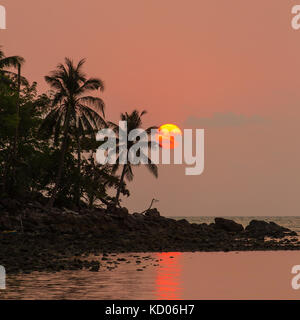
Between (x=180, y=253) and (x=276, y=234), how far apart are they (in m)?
23.9

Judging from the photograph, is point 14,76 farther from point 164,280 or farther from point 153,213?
point 164,280

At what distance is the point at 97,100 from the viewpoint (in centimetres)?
5212

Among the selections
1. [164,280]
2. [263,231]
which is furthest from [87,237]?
[263,231]

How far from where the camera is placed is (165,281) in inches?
1080

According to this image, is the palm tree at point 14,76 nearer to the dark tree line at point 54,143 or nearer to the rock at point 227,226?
the dark tree line at point 54,143

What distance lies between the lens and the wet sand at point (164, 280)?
23.6 metres

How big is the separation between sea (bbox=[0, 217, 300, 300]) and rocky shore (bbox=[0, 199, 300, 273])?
7.08 feet

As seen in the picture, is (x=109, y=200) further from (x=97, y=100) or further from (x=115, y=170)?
(x=97, y=100)

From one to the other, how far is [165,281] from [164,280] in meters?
0.30

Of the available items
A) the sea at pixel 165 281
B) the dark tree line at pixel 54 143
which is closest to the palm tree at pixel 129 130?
the dark tree line at pixel 54 143

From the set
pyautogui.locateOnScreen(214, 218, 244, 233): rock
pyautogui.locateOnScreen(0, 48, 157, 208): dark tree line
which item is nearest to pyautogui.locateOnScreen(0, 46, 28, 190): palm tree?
pyautogui.locateOnScreen(0, 48, 157, 208): dark tree line
